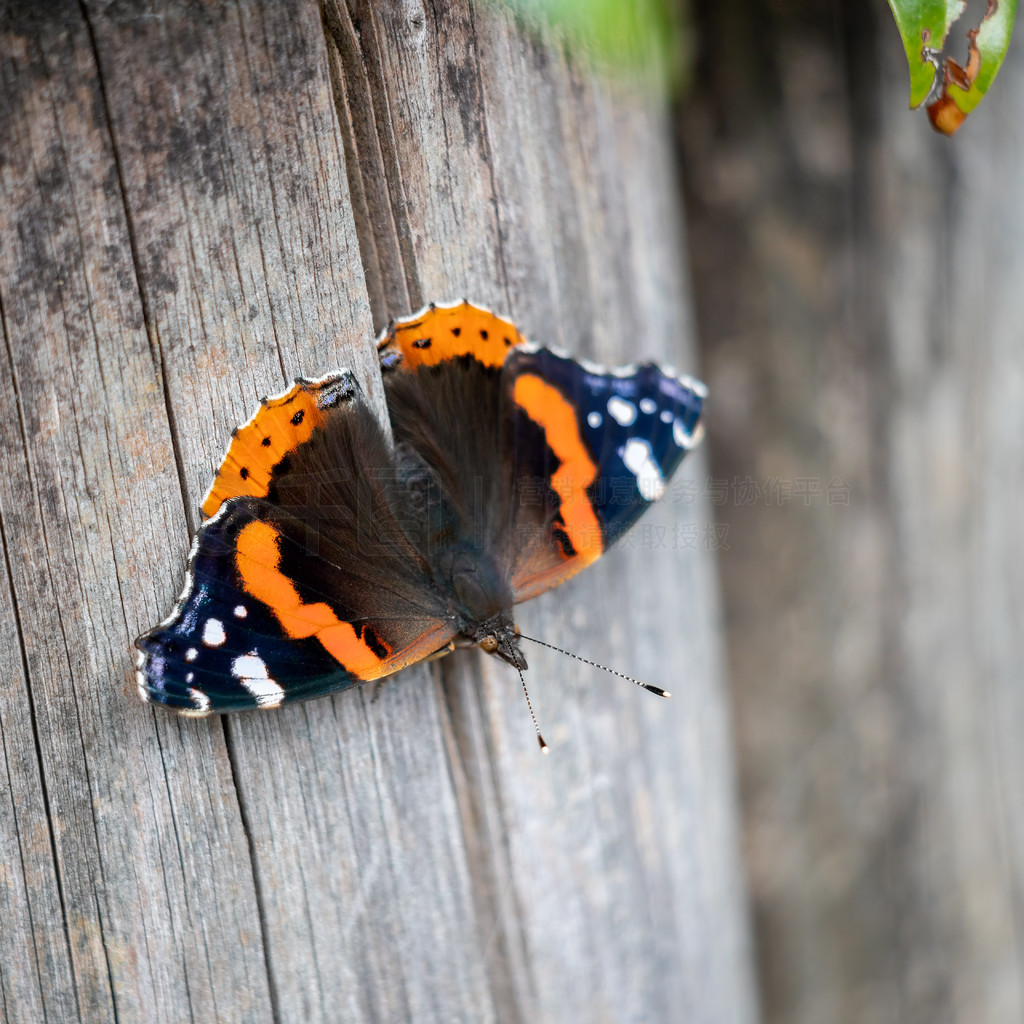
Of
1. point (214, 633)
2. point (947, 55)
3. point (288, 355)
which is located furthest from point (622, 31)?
point (214, 633)

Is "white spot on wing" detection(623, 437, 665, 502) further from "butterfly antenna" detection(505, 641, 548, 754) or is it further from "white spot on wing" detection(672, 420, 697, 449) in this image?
"butterfly antenna" detection(505, 641, 548, 754)

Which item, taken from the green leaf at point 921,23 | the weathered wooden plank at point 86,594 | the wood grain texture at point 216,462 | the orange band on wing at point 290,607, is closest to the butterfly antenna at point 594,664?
the wood grain texture at point 216,462

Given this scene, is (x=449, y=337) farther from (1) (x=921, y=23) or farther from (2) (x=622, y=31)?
(1) (x=921, y=23)

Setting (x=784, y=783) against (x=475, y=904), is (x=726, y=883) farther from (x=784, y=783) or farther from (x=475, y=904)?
(x=475, y=904)

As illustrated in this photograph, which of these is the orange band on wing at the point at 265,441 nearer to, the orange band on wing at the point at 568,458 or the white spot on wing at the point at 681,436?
the orange band on wing at the point at 568,458

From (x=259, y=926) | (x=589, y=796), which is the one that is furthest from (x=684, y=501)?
(x=259, y=926)

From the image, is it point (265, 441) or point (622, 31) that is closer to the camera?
point (265, 441)
